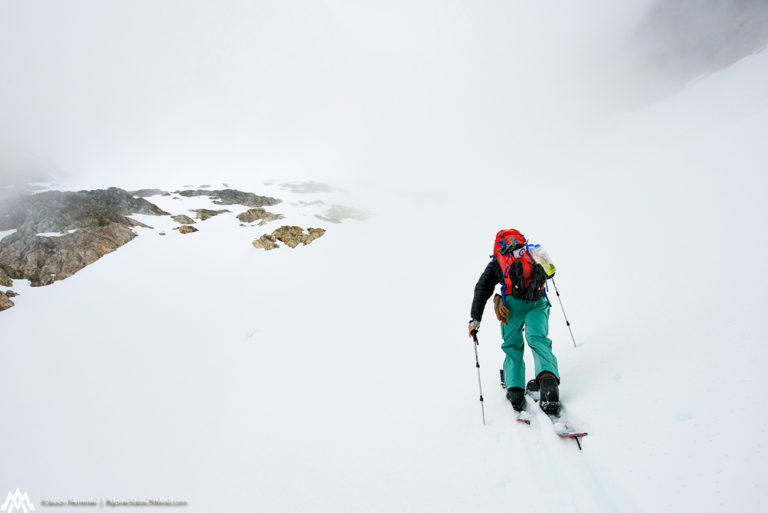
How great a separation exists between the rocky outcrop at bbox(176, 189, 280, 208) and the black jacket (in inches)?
1655

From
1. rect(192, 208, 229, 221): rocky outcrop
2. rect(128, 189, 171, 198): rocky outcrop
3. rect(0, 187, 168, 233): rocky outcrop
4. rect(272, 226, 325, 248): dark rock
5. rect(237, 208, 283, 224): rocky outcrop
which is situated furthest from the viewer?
rect(128, 189, 171, 198): rocky outcrop

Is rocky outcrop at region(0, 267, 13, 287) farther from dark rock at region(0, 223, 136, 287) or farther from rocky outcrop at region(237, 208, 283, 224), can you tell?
rocky outcrop at region(237, 208, 283, 224)

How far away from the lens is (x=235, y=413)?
7.55m

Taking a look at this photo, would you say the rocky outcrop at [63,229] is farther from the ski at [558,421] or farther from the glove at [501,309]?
the ski at [558,421]

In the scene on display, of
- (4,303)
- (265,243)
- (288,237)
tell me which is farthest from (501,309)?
(4,303)

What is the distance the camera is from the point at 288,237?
24672 millimetres

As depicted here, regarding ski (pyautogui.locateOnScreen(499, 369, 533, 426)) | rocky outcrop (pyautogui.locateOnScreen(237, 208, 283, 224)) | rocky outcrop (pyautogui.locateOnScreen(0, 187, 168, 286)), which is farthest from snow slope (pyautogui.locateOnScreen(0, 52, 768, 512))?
rocky outcrop (pyautogui.locateOnScreen(237, 208, 283, 224))

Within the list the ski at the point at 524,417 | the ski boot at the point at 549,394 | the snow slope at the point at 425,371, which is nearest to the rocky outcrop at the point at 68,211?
the snow slope at the point at 425,371

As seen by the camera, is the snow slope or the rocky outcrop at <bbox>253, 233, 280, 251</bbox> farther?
the rocky outcrop at <bbox>253, 233, 280, 251</bbox>

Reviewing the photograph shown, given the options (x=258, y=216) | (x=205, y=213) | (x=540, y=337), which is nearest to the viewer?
(x=540, y=337)

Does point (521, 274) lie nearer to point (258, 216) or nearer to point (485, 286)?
point (485, 286)

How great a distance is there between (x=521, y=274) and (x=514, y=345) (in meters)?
1.14

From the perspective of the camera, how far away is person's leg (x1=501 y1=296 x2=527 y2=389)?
398 centimetres

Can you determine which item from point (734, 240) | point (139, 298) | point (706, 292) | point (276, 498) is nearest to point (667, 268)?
point (734, 240)
